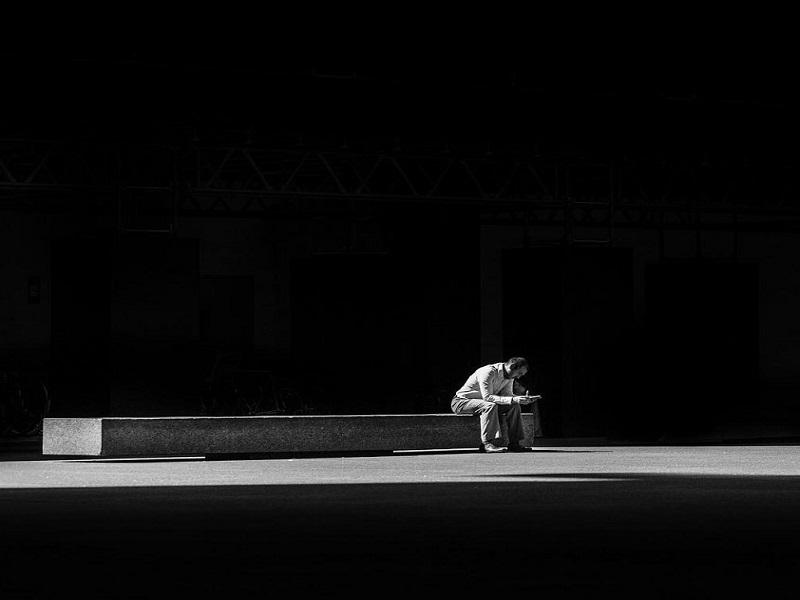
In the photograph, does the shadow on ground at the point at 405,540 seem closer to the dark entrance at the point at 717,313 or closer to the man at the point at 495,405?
the man at the point at 495,405

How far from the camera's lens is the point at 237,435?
70.5 ft

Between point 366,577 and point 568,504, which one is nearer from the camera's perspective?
point 366,577

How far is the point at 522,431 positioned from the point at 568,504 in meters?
8.68

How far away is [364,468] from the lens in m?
19.2

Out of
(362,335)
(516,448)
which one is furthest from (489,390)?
(362,335)

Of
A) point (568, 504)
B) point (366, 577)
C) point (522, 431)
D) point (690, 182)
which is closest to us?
point (366, 577)

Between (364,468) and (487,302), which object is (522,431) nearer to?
(364,468)

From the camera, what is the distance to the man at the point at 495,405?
73.4 feet

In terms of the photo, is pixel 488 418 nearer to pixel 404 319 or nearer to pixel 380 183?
pixel 380 183

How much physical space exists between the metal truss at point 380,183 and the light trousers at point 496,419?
4270 mm

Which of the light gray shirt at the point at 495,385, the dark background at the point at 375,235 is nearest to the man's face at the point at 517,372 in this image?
the light gray shirt at the point at 495,385

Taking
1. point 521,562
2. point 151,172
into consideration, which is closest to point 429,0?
point 151,172

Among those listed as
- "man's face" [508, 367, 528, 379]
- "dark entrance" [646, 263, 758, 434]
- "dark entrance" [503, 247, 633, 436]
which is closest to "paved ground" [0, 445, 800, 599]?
"man's face" [508, 367, 528, 379]

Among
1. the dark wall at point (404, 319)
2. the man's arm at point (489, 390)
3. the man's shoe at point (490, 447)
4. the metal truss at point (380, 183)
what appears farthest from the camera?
the dark wall at point (404, 319)
